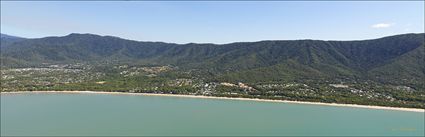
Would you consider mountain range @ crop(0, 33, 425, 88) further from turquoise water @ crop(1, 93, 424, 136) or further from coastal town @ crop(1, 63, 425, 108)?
turquoise water @ crop(1, 93, 424, 136)

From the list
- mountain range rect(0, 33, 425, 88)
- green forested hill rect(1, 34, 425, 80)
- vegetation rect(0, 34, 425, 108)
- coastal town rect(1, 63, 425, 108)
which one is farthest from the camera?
green forested hill rect(1, 34, 425, 80)

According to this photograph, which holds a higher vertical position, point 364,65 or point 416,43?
point 416,43

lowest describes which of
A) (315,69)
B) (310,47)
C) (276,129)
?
(276,129)

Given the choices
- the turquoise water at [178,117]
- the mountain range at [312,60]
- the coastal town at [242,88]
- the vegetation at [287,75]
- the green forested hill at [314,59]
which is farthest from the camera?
the green forested hill at [314,59]

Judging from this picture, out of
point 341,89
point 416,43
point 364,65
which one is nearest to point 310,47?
point 364,65

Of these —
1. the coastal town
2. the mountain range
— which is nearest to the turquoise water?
the coastal town

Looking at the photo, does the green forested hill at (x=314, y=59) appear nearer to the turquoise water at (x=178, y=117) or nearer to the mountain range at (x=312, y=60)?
the mountain range at (x=312, y=60)

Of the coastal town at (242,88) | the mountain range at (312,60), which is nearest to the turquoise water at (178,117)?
the coastal town at (242,88)

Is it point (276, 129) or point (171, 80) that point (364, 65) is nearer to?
point (171, 80)
